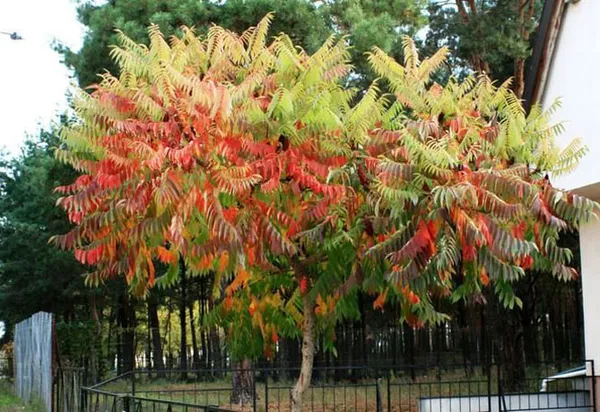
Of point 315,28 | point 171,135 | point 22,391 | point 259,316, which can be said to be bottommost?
point 22,391

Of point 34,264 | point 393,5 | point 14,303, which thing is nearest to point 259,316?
point 393,5

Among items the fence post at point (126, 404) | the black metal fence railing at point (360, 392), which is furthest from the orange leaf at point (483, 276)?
the fence post at point (126, 404)

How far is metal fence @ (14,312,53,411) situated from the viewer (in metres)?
19.3

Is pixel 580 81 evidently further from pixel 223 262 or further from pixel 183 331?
pixel 183 331

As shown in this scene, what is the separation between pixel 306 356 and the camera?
13117 millimetres

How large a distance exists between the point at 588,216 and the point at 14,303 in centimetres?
3162

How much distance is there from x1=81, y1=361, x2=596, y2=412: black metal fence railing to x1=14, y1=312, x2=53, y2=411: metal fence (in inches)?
52.4

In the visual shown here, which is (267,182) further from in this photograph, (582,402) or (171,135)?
(582,402)

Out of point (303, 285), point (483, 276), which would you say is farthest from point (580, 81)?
point (303, 285)

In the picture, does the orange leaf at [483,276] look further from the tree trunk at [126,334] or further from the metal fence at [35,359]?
the tree trunk at [126,334]

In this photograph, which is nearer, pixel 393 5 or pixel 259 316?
pixel 259 316

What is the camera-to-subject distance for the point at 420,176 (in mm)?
10984

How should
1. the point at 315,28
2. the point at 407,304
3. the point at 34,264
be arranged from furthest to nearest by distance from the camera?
1. the point at 34,264
2. the point at 315,28
3. the point at 407,304

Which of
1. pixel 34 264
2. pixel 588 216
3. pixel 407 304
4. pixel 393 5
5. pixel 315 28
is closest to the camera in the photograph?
pixel 588 216
